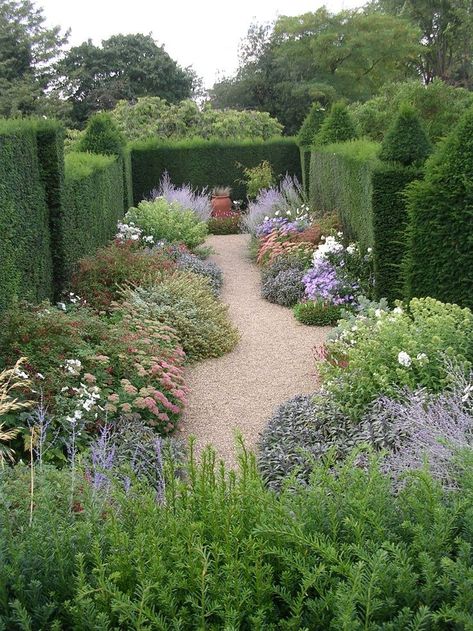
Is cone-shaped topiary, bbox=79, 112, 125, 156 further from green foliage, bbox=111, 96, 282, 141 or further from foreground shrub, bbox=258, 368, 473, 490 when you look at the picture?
foreground shrub, bbox=258, 368, 473, 490

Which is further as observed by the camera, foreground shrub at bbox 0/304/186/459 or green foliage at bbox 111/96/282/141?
green foliage at bbox 111/96/282/141

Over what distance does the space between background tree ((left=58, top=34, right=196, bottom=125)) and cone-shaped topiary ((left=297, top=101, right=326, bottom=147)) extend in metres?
15.4

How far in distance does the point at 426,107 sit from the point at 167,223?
7.57m

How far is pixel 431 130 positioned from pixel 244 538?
1501cm

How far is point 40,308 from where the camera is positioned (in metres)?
6.75

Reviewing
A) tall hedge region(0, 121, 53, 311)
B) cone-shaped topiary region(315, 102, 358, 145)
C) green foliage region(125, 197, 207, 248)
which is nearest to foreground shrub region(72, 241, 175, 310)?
tall hedge region(0, 121, 53, 311)

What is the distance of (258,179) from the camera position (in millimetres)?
20062

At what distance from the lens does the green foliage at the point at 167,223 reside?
13.6 meters

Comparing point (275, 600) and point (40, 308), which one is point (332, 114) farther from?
point (275, 600)

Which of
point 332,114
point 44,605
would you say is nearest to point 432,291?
point 44,605

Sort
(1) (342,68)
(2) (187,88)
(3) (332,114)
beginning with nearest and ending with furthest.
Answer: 1. (3) (332,114)
2. (1) (342,68)
3. (2) (187,88)

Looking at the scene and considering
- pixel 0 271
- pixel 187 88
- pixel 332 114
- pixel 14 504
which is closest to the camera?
pixel 14 504

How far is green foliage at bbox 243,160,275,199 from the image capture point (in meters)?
20.0

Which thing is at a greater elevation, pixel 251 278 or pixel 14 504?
pixel 14 504
